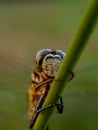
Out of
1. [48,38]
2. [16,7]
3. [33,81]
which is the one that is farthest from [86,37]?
[16,7]

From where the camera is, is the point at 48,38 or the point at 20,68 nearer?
the point at 20,68

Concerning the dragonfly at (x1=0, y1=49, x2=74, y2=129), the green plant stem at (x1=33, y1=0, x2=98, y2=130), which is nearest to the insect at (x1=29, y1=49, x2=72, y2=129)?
the dragonfly at (x1=0, y1=49, x2=74, y2=129)

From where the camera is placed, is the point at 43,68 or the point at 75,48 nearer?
the point at 75,48

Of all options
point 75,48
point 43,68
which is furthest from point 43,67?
point 75,48

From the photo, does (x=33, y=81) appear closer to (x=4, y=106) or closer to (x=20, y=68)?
(x=20, y=68)

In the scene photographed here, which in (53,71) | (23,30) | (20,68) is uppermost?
(53,71)

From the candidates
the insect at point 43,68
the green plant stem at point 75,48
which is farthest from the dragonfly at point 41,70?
the green plant stem at point 75,48

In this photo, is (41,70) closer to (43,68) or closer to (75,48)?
(43,68)

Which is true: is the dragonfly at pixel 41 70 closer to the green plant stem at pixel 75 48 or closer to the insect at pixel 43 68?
the insect at pixel 43 68

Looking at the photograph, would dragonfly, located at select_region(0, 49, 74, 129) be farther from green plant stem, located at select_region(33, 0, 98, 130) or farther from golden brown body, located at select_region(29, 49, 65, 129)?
green plant stem, located at select_region(33, 0, 98, 130)

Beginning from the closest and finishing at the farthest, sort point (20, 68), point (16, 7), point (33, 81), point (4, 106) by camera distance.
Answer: point (33, 81)
point (20, 68)
point (4, 106)
point (16, 7)

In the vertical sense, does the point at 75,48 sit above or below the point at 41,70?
above
